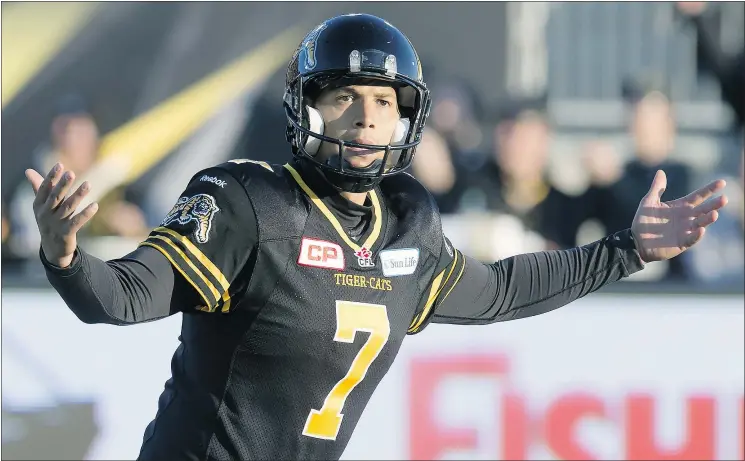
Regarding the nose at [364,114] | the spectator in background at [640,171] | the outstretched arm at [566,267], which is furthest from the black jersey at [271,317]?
the spectator in background at [640,171]

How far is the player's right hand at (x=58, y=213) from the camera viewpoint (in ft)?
8.36

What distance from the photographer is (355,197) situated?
3322 mm

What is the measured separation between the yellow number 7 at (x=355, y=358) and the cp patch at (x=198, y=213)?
417 millimetres

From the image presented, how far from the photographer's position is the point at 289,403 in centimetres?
315

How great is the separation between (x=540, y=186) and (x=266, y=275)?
13.0 feet

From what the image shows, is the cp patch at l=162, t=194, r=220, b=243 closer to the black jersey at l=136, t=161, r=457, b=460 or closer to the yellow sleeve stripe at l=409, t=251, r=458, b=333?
the black jersey at l=136, t=161, r=457, b=460

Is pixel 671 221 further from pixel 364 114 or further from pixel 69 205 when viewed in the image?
pixel 69 205

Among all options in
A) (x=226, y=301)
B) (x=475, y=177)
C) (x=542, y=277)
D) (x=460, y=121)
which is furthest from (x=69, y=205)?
(x=460, y=121)

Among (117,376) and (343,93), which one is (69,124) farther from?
(343,93)

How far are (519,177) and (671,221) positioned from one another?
3183mm

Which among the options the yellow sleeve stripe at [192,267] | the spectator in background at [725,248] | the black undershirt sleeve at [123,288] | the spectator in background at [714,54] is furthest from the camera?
the spectator in background at [714,54]

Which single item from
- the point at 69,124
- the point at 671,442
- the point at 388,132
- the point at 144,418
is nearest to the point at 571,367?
the point at 671,442

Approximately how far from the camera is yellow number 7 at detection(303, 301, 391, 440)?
316 cm

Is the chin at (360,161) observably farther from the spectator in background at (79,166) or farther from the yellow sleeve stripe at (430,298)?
the spectator in background at (79,166)
